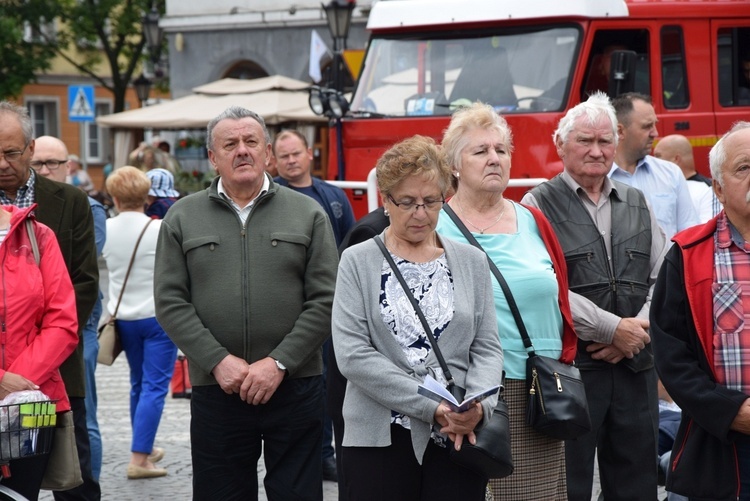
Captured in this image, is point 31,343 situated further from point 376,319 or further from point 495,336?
point 495,336

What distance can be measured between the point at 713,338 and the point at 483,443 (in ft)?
2.85

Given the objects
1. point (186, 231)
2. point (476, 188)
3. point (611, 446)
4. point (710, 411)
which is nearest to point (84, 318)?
point (186, 231)

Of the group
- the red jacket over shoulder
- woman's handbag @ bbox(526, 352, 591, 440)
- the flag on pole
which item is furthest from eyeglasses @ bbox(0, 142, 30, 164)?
the flag on pole

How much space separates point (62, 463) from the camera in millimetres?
5066

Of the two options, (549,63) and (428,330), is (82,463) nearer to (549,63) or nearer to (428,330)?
(428,330)

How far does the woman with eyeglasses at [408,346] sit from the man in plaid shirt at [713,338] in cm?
64

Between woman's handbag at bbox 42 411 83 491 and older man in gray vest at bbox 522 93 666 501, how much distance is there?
2.13 metres

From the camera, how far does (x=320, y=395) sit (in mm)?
5516

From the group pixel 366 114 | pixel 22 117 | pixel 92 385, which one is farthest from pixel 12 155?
pixel 366 114

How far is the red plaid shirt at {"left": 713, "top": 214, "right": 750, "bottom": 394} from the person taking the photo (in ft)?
14.2

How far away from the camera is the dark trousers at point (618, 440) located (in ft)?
18.6

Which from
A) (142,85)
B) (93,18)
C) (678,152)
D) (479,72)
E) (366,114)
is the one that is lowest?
(678,152)

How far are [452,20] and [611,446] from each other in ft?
23.6

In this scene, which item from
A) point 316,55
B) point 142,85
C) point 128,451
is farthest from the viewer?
point 142,85
